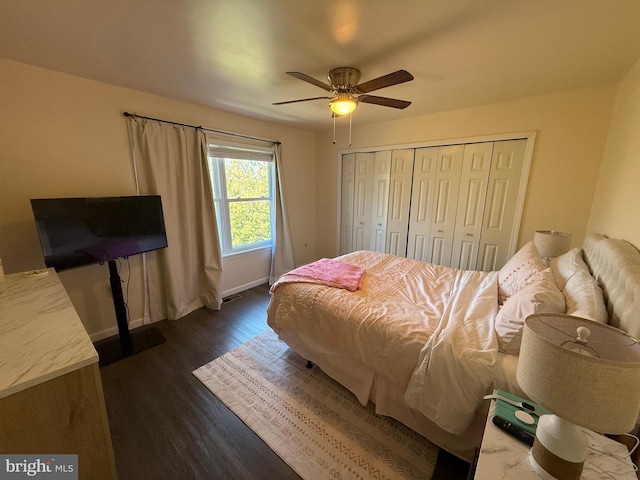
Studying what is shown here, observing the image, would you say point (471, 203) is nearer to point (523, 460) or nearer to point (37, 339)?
point (523, 460)

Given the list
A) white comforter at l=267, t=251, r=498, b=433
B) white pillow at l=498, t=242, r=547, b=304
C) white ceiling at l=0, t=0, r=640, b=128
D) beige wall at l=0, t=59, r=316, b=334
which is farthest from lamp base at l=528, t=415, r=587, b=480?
beige wall at l=0, t=59, r=316, b=334

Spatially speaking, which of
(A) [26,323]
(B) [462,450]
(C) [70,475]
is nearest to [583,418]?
(B) [462,450]

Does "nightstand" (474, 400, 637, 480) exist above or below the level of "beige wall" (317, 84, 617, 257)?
below

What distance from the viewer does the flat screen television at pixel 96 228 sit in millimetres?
1904

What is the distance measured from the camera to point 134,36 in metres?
1.53

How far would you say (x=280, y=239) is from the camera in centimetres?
403

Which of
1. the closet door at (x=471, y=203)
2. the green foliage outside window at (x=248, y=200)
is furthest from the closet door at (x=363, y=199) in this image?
the green foliage outside window at (x=248, y=200)

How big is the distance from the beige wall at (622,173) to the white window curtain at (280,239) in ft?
11.2

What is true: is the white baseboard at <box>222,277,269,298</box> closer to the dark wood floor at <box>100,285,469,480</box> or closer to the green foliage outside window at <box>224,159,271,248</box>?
the green foliage outside window at <box>224,159,271,248</box>

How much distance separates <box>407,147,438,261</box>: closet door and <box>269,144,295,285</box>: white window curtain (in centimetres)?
186

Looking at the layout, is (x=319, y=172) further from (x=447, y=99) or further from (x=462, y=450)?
(x=462, y=450)

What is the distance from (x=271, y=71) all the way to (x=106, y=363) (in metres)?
2.82

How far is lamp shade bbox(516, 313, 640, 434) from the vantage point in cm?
61

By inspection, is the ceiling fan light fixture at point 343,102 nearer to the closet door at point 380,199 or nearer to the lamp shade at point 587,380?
the lamp shade at point 587,380
